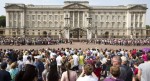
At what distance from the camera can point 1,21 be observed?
477ft

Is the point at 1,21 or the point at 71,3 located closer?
the point at 71,3

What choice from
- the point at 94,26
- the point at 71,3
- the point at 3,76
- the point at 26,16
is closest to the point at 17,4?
the point at 26,16

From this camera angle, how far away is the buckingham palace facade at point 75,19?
364 ft

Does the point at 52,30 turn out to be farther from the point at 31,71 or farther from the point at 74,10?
the point at 31,71

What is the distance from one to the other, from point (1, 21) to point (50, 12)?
43.8 m

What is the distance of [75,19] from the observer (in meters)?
112

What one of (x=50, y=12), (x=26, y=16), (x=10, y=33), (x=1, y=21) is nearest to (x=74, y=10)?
(x=50, y=12)

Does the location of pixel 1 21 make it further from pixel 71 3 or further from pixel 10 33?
pixel 71 3

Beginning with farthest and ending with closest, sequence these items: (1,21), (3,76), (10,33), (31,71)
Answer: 1. (1,21)
2. (10,33)
3. (3,76)
4. (31,71)

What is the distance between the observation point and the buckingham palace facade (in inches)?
4365

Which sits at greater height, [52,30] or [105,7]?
[105,7]

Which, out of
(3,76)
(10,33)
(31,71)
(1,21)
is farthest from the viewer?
(1,21)

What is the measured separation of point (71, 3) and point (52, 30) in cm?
1396

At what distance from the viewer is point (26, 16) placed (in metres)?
113
